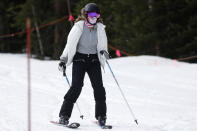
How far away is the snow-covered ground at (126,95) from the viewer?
5.71 meters

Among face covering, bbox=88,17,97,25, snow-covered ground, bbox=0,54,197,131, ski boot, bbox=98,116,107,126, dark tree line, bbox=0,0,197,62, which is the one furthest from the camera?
dark tree line, bbox=0,0,197,62

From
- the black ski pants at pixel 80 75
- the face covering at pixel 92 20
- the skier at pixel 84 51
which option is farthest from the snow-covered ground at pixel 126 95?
the face covering at pixel 92 20

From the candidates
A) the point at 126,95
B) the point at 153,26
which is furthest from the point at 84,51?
the point at 153,26

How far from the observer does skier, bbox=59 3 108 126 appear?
5.30 m

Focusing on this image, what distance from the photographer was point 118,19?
684 inches

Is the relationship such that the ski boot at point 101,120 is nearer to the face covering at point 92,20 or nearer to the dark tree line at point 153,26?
the face covering at point 92,20

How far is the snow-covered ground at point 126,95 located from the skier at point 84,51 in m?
0.53

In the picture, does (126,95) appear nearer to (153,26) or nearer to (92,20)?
(92,20)

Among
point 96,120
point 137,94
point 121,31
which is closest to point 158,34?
point 121,31

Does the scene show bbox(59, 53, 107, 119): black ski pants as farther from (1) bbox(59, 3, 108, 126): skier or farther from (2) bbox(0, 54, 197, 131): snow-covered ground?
(2) bbox(0, 54, 197, 131): snow-covered ground

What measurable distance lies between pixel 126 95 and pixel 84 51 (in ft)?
11.5

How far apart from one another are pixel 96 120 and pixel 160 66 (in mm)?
6769

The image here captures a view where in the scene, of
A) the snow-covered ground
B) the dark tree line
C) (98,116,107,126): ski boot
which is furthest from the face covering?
the dark tree line

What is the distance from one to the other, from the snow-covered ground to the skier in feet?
1.73
